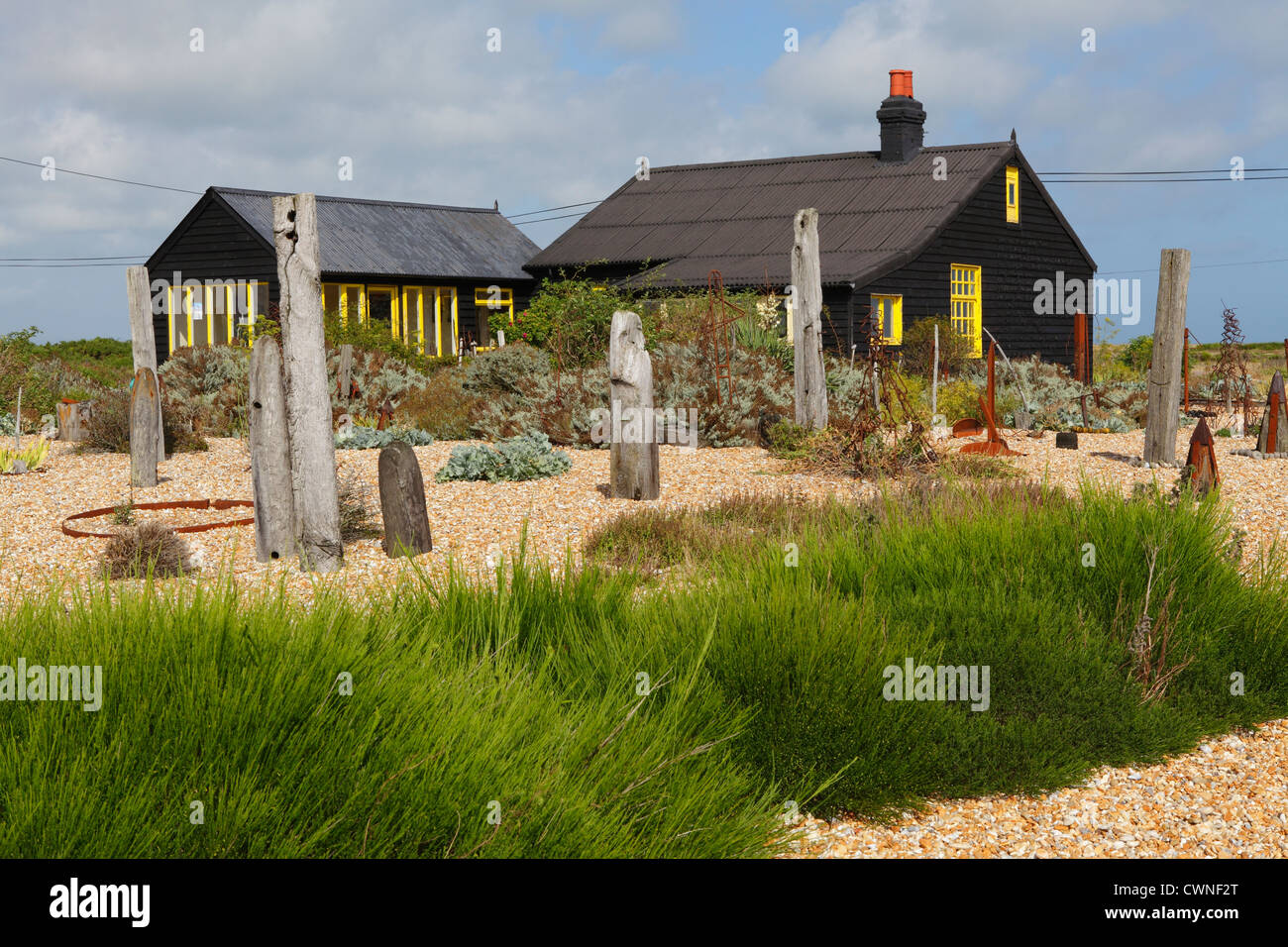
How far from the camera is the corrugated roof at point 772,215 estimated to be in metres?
23.1

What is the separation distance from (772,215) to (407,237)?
29.6 ft

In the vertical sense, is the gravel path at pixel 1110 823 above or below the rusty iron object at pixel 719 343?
below

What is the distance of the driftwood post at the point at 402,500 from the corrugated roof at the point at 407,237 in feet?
58.7

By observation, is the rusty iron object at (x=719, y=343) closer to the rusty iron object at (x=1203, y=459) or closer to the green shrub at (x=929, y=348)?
the rusty iron object at (x=1203, y=459)

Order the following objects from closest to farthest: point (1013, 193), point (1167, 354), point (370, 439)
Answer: point (1167, 354)
point (370, 439)
point (1013, 193)

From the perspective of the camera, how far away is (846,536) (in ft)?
18.7

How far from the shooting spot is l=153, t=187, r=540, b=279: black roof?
1003 inches

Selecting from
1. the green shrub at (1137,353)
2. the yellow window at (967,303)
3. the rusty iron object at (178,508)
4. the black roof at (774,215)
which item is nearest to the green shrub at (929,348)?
the black roof at (774,215)

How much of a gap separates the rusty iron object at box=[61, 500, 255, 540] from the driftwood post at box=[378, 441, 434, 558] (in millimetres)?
1409

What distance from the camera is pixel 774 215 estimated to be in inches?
995

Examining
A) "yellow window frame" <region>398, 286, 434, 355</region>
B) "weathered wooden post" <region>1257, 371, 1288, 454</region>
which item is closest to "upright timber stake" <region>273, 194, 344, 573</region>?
"weathered wooden post" <region>1257, 371, 1288, 454</region>

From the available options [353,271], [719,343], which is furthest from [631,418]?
[353,271]

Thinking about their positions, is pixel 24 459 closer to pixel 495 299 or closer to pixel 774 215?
pixel 495 299
